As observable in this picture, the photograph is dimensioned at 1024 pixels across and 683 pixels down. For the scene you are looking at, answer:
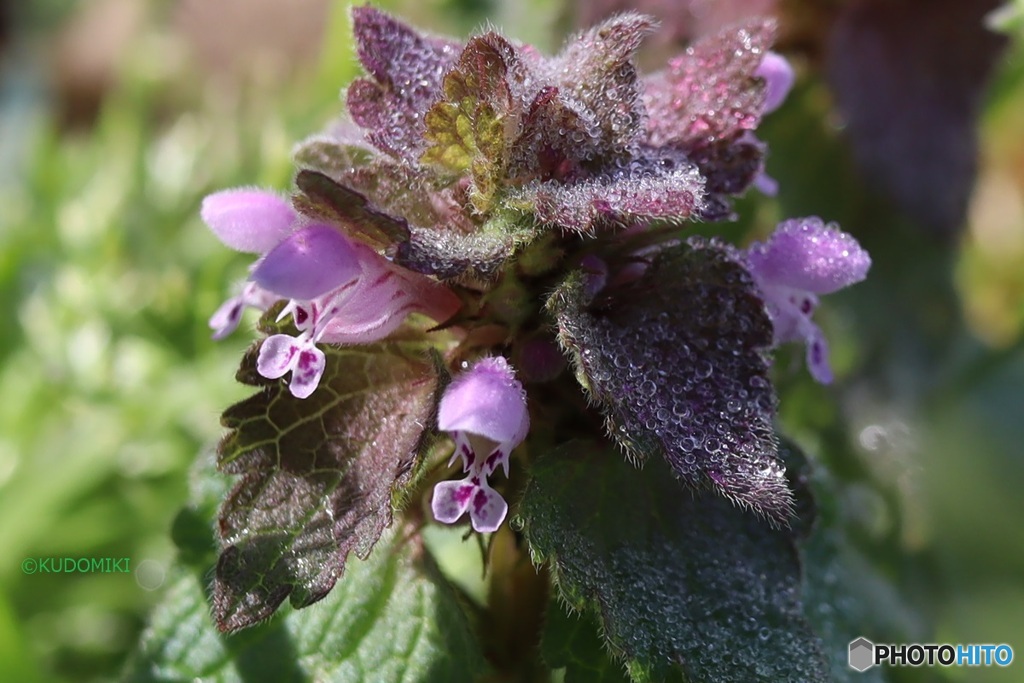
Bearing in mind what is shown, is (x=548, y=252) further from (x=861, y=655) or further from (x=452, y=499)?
(x=861, y=655)

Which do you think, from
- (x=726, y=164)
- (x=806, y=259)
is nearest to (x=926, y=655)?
(x=806, y=259)

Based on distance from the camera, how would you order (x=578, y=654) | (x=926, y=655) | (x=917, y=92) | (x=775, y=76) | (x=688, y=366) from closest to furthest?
(x=688, y=366), (x=578, y=654), (x=775, y=76), (x=926, y=655), (x=917, y=92)

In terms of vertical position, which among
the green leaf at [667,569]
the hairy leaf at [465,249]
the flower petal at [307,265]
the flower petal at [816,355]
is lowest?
the green leaf at [667,569]

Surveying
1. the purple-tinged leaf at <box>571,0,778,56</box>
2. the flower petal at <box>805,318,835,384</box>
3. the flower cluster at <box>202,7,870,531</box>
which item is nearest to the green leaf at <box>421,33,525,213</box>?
the flower cluster at <box>202,7,870,531</box>

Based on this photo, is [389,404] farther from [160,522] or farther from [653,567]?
[160,522]

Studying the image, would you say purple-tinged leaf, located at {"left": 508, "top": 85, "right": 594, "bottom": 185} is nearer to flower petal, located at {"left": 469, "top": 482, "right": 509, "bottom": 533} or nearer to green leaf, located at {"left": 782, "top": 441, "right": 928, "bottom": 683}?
flower petal, located at {"left": 469, "top": 482, "right": 509, "bottom": 533}

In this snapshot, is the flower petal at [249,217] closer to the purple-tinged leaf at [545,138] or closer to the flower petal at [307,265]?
the flower petal at [307,265]

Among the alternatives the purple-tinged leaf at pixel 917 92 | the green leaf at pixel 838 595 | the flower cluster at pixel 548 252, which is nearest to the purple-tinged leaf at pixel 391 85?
the flower cluster at pixel 548 252

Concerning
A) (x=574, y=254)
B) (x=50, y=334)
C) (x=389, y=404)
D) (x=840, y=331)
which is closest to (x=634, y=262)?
(x=574, y=254)
